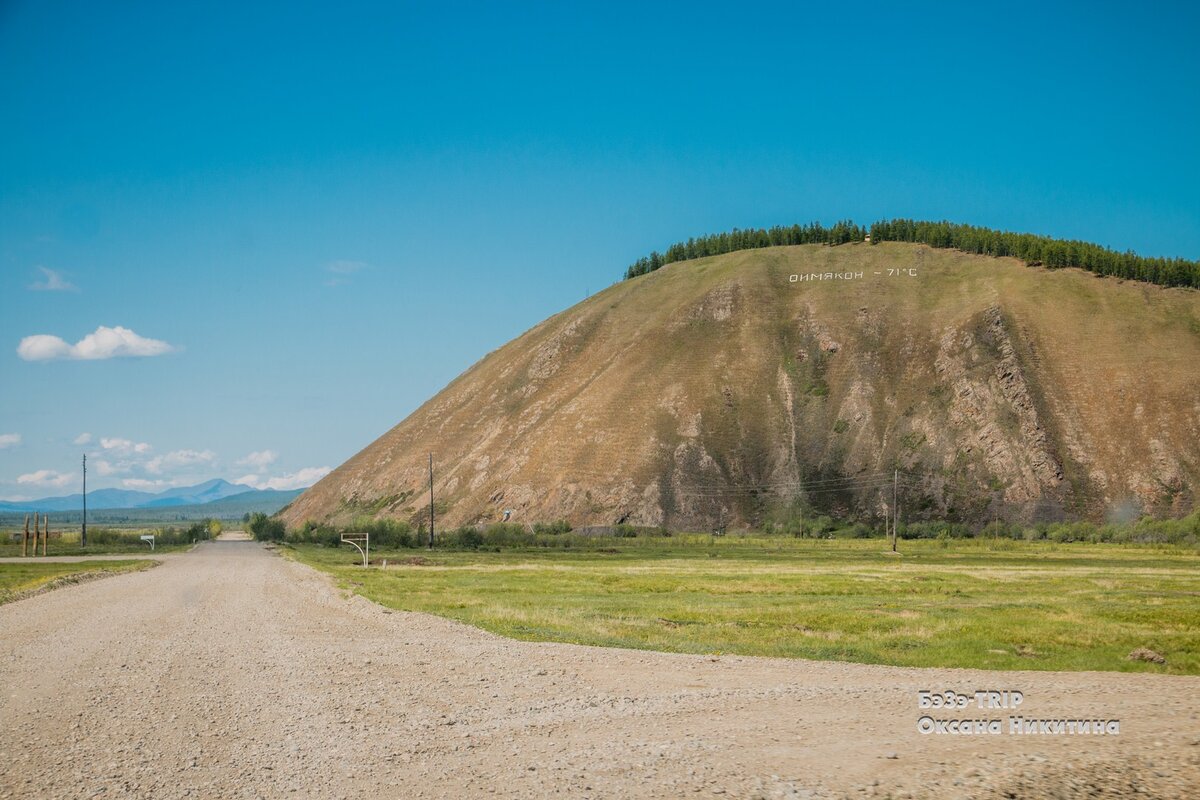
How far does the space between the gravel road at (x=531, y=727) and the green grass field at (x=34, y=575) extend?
→ 22051 millimetres

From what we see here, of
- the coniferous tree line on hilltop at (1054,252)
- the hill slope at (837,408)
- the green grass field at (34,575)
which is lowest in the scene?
the green grass field at (34,575)

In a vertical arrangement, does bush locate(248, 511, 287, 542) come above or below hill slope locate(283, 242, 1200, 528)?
below

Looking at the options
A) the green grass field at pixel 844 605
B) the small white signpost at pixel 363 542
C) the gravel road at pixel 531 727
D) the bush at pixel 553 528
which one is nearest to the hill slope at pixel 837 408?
the bush at pixel 553 528

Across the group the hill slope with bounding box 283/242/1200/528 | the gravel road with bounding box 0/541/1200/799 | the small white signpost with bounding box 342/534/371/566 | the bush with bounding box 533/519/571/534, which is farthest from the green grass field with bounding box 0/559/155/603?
the hill slope with bounding box 283/242/1200/528

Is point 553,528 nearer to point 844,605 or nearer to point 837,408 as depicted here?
point 837,408

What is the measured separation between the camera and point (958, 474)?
398 feet

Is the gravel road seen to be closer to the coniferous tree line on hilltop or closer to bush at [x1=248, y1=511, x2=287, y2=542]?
bush at [x1=248, y1=511, x2=287, y2=542]

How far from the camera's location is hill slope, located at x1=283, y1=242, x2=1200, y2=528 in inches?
4695

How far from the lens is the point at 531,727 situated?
13891mm

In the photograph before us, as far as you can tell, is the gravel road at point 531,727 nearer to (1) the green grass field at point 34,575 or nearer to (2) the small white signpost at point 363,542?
(1) the green grass field at point 34,575

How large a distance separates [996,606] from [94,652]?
28.2 m

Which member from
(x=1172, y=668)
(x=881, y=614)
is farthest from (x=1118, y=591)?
(x=1172, y=668)

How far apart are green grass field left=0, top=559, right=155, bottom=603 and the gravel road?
22.1 meters

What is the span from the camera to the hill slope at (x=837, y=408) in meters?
119
